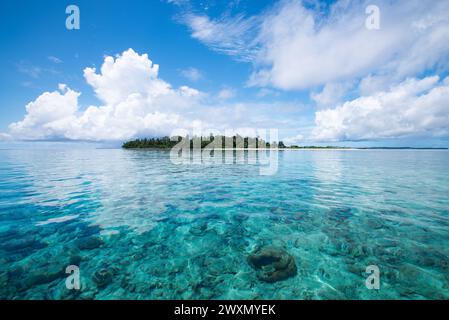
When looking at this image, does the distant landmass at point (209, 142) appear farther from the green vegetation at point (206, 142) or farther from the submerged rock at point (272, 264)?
the submerged rock at point (272, 264)

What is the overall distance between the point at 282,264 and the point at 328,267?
57.5 inches

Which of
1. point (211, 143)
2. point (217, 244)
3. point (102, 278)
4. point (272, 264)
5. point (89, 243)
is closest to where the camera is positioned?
point (102, 278)

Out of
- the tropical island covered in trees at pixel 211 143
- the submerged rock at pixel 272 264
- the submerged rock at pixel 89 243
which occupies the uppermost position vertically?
the tropical island covered in trees at pixel 211 143

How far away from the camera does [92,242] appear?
7.62m

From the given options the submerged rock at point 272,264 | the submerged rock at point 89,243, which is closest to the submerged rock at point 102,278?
the submerged rock at point 89,243

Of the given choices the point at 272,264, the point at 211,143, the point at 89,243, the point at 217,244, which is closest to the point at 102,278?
the point at 89,243

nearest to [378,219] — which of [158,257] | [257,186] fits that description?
[257,186]

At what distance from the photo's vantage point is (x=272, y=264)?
21.0ft

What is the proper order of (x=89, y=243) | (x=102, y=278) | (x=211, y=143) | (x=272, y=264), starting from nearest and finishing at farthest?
(x=102, y=278), (x=272, y=264), (x=89, y=243), (x=211, y=143)

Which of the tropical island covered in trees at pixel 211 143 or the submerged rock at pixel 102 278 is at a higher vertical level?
the tropical island covered in trees at pixel 211 143

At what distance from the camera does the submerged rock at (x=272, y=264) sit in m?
5.88

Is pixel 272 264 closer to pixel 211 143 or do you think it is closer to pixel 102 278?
pixel 102 278

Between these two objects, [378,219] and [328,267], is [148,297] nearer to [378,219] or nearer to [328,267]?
[328,267]

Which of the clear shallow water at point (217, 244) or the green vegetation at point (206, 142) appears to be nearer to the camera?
the clear shallow water at point (217, 244)
